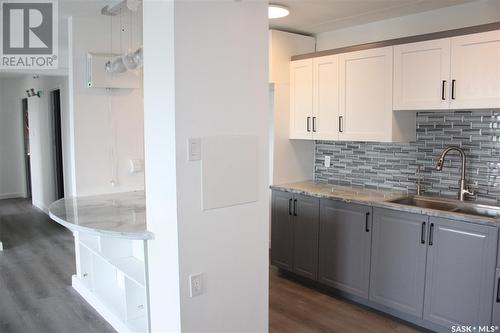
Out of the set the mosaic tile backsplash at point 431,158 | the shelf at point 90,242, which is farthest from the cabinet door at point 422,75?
the shelf at point 90,242

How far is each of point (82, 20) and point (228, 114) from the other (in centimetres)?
213

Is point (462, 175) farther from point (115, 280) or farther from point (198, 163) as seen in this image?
point (115, 280)

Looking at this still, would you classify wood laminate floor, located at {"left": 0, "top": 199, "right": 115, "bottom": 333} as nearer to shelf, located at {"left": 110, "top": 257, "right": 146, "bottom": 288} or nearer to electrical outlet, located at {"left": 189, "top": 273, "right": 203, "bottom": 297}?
shelf, located at {"left": 110, "top": 257, "right": 146, "bottom": 288}

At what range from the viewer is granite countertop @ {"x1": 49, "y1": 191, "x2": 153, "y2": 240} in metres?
2.36

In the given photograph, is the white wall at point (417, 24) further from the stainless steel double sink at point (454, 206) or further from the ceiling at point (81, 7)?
the ceiling at point (81, 7)

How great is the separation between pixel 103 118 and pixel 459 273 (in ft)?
10.3

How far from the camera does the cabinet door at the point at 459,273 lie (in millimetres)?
2592

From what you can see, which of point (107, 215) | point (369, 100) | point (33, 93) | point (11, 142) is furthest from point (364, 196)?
point (11, 142)

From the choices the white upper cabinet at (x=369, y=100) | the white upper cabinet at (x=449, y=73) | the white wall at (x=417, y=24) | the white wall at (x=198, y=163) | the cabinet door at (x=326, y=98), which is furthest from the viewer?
the cabinet door at (x=326, y=98)

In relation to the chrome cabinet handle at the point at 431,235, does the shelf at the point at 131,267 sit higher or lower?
lower

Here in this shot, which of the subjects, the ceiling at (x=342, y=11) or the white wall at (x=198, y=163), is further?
the ceiling at (x=342, y=11)

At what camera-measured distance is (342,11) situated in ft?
11.3

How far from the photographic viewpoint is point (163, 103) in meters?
2.01

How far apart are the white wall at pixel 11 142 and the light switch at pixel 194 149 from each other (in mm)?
7904
